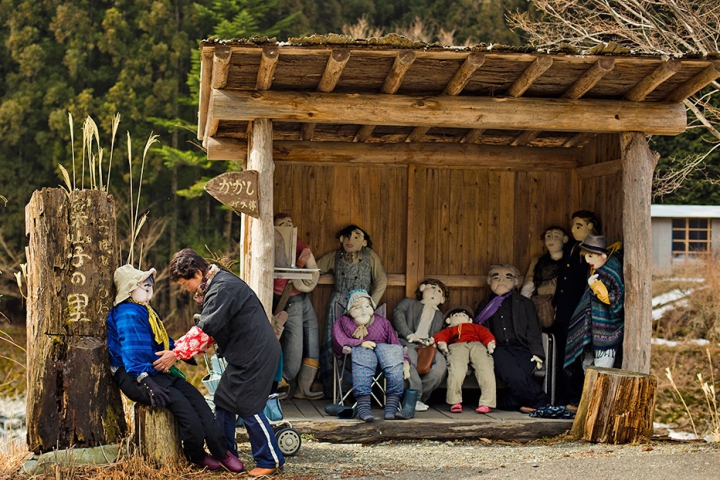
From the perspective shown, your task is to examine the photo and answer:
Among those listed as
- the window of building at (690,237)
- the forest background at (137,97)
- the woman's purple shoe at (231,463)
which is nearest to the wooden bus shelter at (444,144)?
the woman's purple shoe at (231,463)

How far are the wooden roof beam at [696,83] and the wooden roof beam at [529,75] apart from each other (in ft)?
4.46

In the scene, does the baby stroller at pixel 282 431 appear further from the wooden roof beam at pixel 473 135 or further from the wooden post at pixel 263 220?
the wooden roof beam at pixel 473 135

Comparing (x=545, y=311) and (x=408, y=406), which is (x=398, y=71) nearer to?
(x=408, y=406)

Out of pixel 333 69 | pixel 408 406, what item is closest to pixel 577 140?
pixel 408 406

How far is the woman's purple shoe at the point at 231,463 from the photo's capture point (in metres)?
5.93

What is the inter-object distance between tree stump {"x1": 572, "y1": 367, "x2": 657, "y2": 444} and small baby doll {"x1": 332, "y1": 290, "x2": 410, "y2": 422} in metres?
1.72

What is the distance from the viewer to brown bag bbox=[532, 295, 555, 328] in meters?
8.94

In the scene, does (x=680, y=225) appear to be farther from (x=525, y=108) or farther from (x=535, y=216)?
(x=525, y=108)

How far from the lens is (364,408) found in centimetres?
756

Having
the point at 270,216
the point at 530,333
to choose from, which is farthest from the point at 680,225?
the point at 270,216

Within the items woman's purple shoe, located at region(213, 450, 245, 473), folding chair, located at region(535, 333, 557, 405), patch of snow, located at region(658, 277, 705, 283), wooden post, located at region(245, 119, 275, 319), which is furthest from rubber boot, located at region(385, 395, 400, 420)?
patch of snow, located at region(658, 277, 705, 283)

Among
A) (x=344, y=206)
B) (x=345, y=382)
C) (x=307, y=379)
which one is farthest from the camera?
(x=344, y=206)

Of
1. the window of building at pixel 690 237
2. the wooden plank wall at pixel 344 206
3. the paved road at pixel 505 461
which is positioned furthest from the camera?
the window of building at pixel 690 237

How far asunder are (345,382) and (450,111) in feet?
9.38
